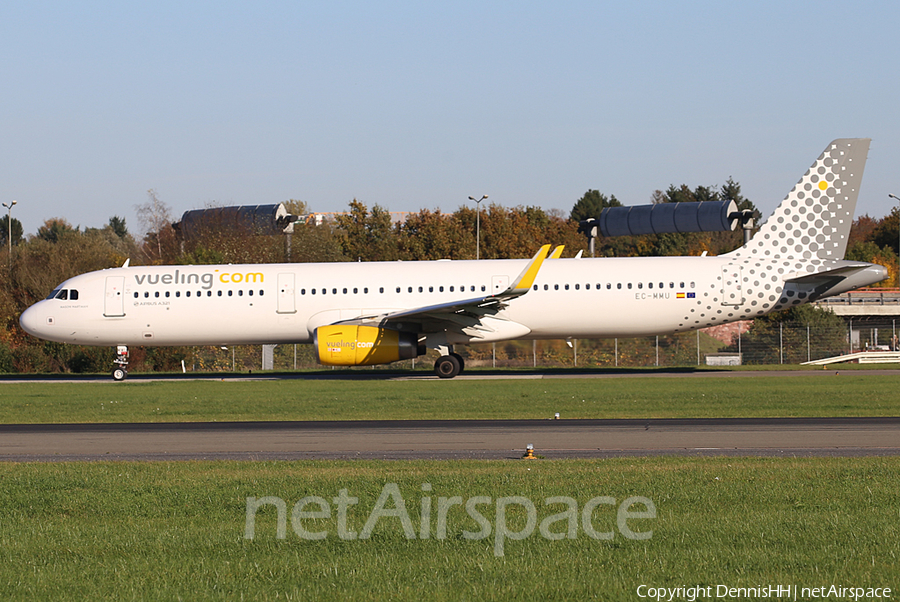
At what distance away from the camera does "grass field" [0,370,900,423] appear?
19.8 meters

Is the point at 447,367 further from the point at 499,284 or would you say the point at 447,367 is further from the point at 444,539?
the point at 444,539

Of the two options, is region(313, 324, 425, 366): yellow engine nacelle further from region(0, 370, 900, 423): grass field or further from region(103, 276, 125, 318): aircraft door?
region(103, 276, 125, 318): aircraft door

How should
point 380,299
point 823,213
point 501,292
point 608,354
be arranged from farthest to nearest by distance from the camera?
point 608,354 < point 380,299 < point 823,213 < point 501,292

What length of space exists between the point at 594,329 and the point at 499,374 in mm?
3620

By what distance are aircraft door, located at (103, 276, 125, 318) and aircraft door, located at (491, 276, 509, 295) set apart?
12.2 m

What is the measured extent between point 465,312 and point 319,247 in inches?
1545

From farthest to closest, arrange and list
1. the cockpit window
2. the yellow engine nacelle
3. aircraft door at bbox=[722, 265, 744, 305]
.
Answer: the cockpit window
aircraft door at bbox=[722, 265, 744, 305]
the yellow engine nacelle

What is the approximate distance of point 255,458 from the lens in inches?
525

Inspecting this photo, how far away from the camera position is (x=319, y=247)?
68.1 meters

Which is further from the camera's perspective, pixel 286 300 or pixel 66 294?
pixel 66 294

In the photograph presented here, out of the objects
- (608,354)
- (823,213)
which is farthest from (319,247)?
(823,213)

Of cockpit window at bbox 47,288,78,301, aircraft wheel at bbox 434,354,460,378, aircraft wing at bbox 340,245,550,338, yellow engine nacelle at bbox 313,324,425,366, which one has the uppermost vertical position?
cockpit window at bbox 47,288,78,301

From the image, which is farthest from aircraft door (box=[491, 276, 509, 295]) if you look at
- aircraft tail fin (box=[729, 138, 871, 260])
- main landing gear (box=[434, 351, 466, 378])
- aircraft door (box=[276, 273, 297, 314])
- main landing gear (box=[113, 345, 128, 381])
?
main landing gear (box=[113, 345, 128, 381])

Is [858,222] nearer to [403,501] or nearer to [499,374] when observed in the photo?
[499,374]
